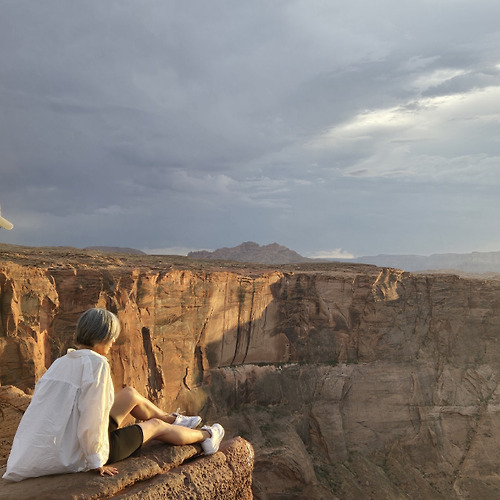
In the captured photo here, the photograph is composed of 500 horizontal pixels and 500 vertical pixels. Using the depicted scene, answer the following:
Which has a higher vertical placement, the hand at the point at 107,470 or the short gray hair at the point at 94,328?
the short gray hair at the point at 94,328

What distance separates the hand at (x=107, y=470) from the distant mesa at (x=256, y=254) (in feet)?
414

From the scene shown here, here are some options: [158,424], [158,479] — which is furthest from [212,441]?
[158,479]

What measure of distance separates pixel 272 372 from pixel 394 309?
13068mm

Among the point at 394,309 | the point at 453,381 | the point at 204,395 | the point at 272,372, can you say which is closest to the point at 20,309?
the point at 204,395

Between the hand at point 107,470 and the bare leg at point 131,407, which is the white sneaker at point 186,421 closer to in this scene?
the bare leg at point 131,407

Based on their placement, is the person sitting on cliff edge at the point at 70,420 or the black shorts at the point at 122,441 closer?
the person sitting on cliff edge at the point at 70,420

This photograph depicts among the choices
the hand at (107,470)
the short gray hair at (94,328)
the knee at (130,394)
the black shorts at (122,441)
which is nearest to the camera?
the hand at (107,470)

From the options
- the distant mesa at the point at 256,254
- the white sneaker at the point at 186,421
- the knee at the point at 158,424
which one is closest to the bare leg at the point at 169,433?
the knee at the point at 158,424

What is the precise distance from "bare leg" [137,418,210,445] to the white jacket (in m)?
0.78

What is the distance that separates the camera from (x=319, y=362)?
128ft

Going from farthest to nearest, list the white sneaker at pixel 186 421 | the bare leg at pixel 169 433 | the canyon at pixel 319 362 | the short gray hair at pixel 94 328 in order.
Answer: the canyon at pixel 319 362
the white sneaker at pixel 186 421
the bare leg at pixel 169 433
the short gray hair at pixel 94 328

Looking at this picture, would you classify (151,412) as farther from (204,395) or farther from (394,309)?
(394,309)

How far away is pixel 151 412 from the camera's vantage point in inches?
234

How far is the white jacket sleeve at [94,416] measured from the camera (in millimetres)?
4609
